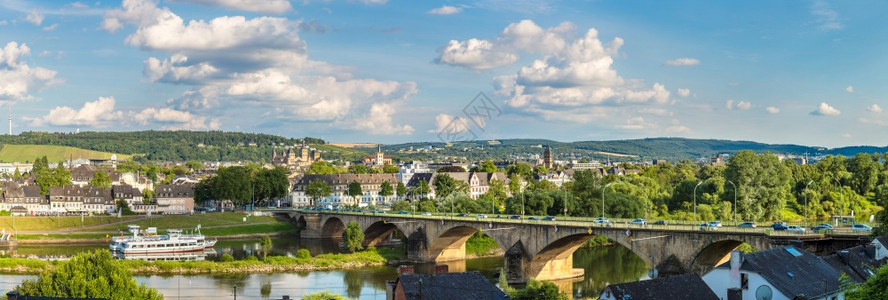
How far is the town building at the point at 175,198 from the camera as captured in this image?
14800 cm

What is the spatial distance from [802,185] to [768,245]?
90.2 meters

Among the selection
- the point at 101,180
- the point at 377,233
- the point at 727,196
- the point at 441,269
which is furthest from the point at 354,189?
the point at 441,269

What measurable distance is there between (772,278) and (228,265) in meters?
59.1

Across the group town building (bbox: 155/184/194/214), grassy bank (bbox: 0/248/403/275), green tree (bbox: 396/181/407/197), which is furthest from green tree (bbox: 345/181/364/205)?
grassy bank (bbox: 0/248/403/275)

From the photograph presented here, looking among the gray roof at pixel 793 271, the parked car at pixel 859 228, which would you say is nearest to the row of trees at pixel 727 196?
the parked car at pixel 859 228

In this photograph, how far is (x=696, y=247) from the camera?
5919 cm

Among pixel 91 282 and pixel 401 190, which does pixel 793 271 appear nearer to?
pixel 91 282

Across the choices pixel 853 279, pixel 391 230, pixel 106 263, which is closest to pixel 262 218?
pixel 391 230

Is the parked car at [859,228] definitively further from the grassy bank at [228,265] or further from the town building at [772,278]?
the grassy bank at [228,265]

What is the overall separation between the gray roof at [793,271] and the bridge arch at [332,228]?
286 ft

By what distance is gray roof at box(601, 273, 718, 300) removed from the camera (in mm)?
34625

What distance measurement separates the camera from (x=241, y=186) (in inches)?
5694

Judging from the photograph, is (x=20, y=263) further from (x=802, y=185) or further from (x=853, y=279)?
(x=802, y=185)

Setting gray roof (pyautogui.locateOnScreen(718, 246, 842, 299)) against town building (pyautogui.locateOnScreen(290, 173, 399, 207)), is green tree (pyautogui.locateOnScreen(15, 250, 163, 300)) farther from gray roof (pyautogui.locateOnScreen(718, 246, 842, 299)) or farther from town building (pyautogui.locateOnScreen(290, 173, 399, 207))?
town building (pyautogui.locateOnScreen(290, 173, 399, 207))
